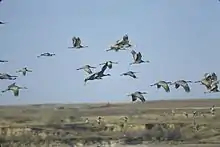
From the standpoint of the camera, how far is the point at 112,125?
211cm

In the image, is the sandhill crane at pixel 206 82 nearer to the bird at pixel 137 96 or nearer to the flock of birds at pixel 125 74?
the flock of birds at pixel 125 74

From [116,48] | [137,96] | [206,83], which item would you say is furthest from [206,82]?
[116,48]

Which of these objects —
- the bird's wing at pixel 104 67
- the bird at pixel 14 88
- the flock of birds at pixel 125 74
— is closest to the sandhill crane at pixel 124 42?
the flock of birds at pixel 125 74

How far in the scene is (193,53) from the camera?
2.13m

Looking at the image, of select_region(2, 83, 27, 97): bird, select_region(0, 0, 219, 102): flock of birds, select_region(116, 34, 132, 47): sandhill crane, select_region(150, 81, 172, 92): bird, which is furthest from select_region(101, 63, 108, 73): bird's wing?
select_region(2, 83, 27, 97): bird

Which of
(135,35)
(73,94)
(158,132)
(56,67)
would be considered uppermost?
(135,35)

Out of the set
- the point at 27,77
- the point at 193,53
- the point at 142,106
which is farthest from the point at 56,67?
the point at 193,53

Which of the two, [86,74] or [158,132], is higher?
[86,74]

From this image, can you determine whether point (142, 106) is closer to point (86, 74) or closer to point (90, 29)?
point (86, 74)

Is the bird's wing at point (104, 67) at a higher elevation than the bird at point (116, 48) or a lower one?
lower

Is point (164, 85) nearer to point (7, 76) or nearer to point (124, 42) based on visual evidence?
point (124, 42)

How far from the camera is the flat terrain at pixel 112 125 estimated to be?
208 centimetres

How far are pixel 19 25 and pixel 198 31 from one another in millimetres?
843

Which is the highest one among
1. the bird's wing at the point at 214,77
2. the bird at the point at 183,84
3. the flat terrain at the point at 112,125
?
the bird's wing at the point at 214,77
